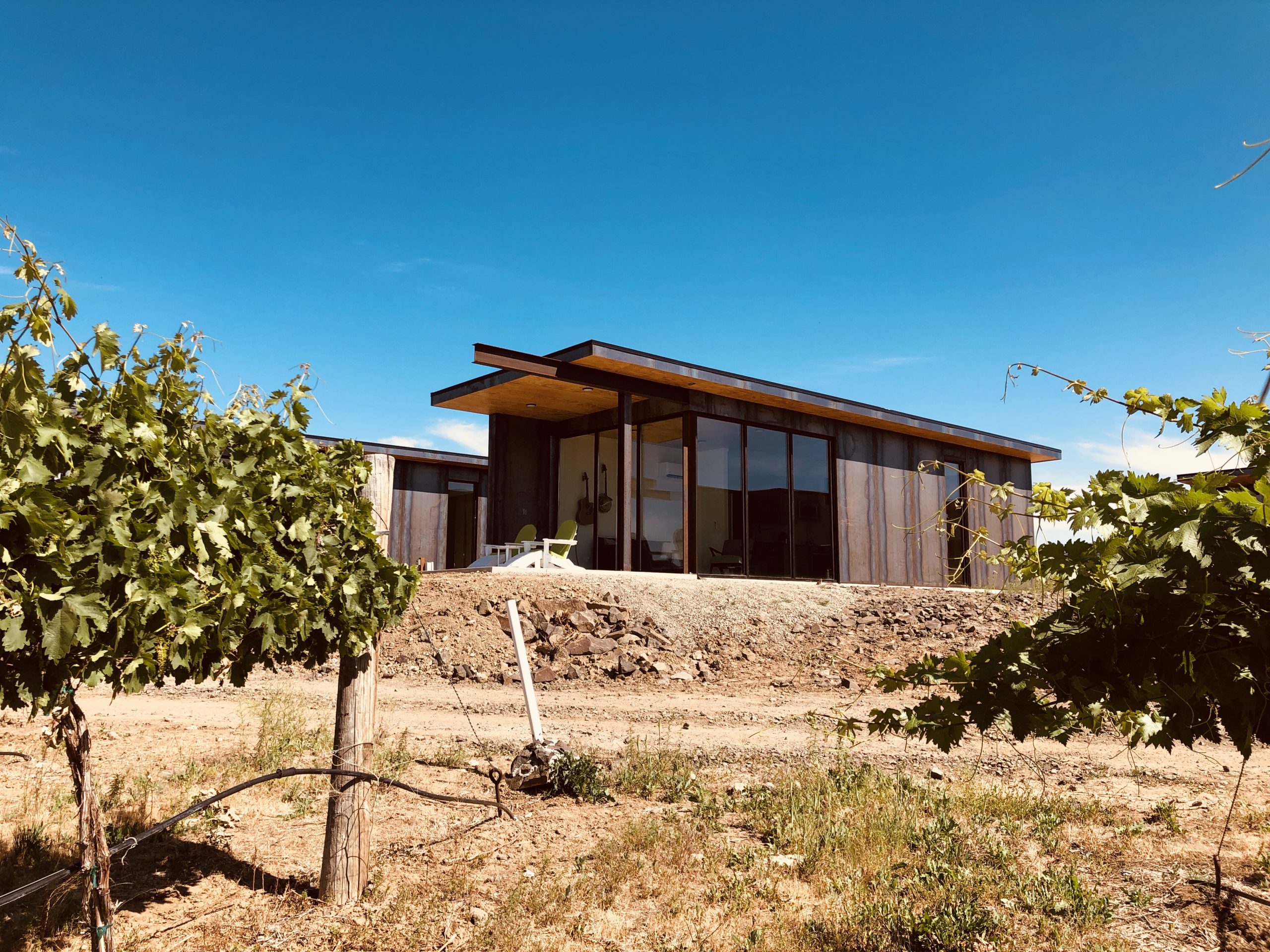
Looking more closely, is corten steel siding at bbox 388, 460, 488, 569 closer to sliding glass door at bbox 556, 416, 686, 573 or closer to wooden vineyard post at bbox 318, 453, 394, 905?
sliding glass door at bbox 556, 416, 686, 573

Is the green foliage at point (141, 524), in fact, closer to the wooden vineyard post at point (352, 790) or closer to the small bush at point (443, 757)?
the wooden vineyard post at point (352, 790)

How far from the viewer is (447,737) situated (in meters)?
7.00

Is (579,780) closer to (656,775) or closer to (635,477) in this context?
(656,775)

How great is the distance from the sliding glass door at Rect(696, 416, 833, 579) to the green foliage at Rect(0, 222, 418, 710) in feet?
38.7

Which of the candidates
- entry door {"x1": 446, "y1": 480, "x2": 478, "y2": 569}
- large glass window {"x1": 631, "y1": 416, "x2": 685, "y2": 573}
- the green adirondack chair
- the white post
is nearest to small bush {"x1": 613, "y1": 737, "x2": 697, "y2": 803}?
the white post

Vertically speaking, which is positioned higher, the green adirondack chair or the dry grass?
the green adirondack chair

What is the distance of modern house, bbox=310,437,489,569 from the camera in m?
21.0

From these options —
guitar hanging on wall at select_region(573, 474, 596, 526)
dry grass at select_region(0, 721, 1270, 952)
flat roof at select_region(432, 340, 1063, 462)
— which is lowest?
dry grass at select_region(0, 721, 1270, 952)

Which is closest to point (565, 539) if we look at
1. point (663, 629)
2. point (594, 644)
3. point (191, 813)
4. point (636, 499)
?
point (636, 499)

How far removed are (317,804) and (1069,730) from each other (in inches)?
180

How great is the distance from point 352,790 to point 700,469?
1158 cm

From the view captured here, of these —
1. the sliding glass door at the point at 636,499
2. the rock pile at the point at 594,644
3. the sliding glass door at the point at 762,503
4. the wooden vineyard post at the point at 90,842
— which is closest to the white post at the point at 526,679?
the wooden vineyard post at the point at 90,842

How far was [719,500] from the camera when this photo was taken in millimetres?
15359

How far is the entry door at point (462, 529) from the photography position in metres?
23.1
